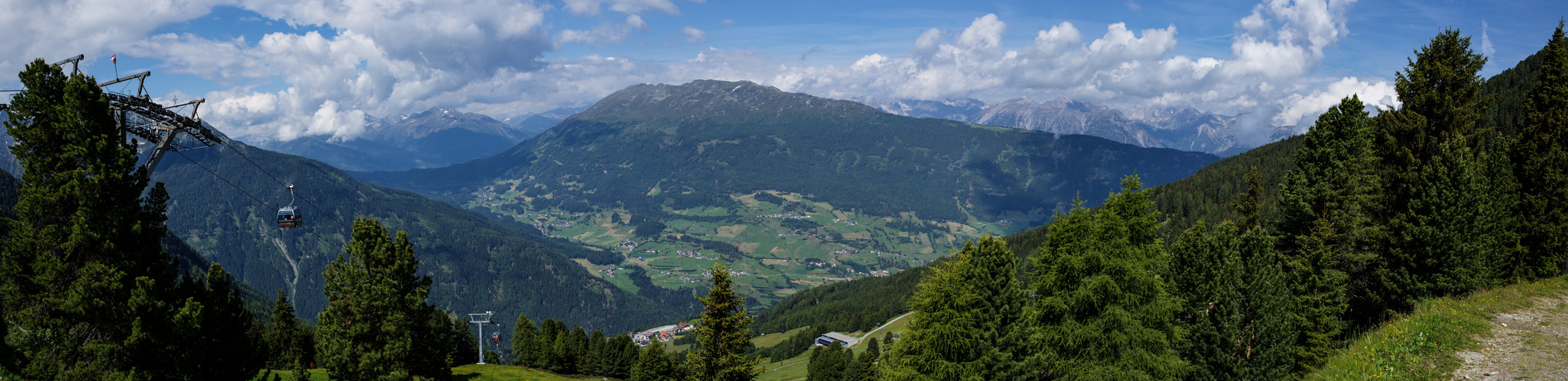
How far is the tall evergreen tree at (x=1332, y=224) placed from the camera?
95.1 ft

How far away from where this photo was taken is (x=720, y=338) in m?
28.1

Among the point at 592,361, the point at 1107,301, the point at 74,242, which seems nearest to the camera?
the point at 74,242

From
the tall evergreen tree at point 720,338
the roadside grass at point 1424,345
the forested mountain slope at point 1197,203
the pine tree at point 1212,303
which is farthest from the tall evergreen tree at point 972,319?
the forested mountain slope at point 1197,203

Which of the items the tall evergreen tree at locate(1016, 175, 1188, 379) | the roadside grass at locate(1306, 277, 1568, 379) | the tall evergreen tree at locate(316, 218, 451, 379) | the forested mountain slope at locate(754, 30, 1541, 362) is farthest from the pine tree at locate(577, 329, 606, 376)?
the roadside grass at locate(1306, 277, 1568, 379)

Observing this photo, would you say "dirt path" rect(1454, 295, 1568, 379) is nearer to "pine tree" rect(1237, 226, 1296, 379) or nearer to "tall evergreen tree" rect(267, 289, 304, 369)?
"pine tree" rect(1237, 226, 1296, 379)

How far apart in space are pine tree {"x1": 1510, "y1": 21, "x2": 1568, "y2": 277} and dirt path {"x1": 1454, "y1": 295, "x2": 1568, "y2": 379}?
56.5 ft

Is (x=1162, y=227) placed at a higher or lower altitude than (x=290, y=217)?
lower

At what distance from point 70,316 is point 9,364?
23.8 ft

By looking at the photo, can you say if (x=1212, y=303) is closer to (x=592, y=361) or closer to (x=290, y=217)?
(x=290, y=217)

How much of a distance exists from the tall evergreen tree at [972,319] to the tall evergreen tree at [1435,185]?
1864 cm

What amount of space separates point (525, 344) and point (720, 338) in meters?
63.0

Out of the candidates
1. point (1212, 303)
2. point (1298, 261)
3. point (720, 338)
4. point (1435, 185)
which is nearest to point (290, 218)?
point (720, 338)

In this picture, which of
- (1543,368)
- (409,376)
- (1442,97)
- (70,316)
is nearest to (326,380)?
(409,376)

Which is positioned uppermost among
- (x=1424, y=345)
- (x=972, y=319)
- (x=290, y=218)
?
(x=290, y=218)
